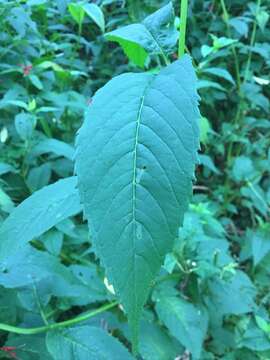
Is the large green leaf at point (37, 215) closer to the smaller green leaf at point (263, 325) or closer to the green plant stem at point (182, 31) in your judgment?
the green plant stem at point (182, 31)

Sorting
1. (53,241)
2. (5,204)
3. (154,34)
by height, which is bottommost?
(53,241)

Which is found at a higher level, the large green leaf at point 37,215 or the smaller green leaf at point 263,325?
the large green leaf at point 37,215

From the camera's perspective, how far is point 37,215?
0.71 metres

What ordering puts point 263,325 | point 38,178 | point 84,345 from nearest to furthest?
point 84,345, point 263,325, point 38,178

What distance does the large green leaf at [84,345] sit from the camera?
2.53 ft

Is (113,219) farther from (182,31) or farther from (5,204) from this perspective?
(5,204)

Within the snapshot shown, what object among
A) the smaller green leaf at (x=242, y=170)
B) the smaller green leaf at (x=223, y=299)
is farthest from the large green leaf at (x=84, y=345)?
the smaller green leaf at (x=242, y=170)

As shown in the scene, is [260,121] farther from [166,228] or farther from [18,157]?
[166,228]

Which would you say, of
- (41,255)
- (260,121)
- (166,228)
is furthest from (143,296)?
(260,121)

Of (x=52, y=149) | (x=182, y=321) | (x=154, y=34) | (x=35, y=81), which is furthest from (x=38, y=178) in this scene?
(x=154, y=34)

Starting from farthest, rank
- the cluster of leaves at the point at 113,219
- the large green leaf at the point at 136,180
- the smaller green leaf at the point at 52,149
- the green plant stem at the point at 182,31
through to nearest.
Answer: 1. the smaller green leaf at the point at 52,149
2. the cluster of leaves at the point at 113,219
3. the green plant stem at the point at 182,31
4. the large green leaf at the point at 136,180

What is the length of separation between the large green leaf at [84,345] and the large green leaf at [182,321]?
0.26 meters

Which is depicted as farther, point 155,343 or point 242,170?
point 242,170

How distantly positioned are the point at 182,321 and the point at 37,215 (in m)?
0.50
